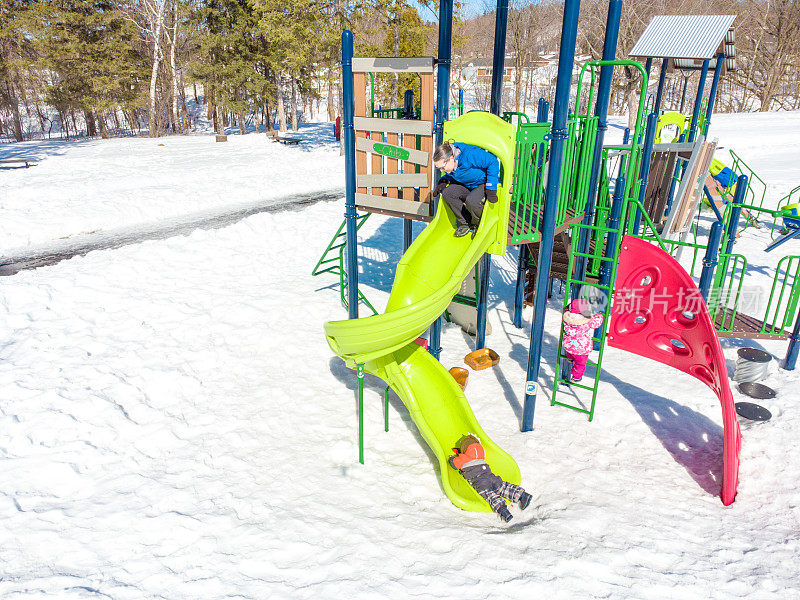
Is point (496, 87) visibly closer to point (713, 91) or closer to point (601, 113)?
point (601, 113)

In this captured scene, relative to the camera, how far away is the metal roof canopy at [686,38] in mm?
10289

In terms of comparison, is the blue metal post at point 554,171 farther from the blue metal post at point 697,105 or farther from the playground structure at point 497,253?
the blue metal post at point 697,105

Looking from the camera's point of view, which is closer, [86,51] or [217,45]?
[217,45]

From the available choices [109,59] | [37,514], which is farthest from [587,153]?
[109,59]

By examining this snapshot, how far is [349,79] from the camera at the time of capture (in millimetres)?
5906

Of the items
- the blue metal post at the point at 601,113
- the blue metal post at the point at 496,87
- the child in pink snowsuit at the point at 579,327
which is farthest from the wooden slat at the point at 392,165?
the child in pink snowsuit at the point at 579,327

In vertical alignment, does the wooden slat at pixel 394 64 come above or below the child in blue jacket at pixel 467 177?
above

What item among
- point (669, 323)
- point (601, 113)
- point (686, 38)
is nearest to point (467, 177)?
point (601, 113)

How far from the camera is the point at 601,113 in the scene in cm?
660

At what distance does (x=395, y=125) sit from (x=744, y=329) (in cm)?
519

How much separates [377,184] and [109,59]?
29.4 m

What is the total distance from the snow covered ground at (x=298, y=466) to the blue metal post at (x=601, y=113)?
1755 millimetres

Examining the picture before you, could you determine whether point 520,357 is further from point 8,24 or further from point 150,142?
point 8,24

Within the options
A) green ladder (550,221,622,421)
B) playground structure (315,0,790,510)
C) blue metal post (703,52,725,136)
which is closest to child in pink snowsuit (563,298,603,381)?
green ladder (550,221,622,421)
